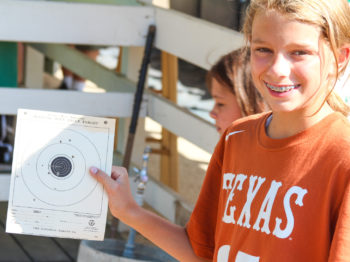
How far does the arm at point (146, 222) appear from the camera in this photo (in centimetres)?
149

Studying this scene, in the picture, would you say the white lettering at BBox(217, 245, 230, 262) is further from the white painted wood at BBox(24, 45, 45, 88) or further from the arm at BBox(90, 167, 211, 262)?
the white painted wood at BBox(24, 45, 45, 88)

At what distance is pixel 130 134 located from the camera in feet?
10.4

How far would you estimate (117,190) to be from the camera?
1475 mm

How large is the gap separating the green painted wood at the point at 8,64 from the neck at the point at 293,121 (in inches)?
103

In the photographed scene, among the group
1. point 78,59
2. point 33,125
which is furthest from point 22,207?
point 78,59

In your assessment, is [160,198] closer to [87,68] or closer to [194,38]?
[194,38]

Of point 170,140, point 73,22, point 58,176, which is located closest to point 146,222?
point 58,176

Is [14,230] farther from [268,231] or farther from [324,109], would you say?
[324,109]

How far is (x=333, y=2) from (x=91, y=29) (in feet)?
7.00

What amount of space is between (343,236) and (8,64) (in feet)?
9.61

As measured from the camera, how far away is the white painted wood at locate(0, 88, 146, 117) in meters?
3.06

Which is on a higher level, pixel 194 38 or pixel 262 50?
pixel 262 50

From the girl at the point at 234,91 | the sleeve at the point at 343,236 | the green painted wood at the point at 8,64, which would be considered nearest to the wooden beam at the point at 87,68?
the green painted wood at the point at 8,64

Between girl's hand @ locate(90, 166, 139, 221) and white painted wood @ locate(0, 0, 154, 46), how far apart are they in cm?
171
